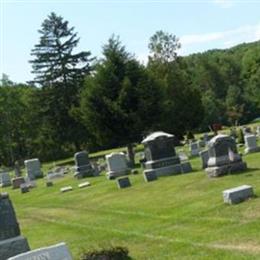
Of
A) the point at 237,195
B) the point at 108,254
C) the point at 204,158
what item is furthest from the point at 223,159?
the point at 108,254

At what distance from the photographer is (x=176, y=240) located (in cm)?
1235

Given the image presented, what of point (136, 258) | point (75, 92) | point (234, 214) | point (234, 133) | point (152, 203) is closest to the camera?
point (136, 258)

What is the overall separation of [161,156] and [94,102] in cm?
1212

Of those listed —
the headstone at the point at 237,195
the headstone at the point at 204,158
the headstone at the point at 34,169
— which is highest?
the headstone at the point at 34,169

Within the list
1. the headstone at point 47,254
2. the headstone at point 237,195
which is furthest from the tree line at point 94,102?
the headstone at point 47,254

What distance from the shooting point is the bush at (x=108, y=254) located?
1061 centimetres

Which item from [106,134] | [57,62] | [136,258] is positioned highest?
[57,62]

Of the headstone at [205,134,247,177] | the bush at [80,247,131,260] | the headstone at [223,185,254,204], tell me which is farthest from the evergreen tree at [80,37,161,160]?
the bush at [80,247,131,260]

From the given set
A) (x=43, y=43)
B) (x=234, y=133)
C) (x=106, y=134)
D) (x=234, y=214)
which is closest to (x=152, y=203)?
(x=234, y=214)

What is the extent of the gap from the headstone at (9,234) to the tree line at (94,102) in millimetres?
25185

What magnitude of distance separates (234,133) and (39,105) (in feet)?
86.5

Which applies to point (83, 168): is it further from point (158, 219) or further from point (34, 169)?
point (158, 219)

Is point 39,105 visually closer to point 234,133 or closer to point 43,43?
point 43,43

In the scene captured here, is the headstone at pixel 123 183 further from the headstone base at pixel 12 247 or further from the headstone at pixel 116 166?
the headstone base at pixel 12 247
